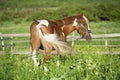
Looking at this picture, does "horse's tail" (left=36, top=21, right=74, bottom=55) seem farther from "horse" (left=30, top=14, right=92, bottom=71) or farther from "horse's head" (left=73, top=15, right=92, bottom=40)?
"horse's head" (left=73, top=15, right=92, bottom=40)

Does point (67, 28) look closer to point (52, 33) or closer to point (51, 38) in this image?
point (52, 33)

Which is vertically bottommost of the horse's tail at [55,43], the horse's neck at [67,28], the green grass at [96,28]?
the green grass at [96,28]

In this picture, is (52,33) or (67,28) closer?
(52,33)

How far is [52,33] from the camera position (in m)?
7.96

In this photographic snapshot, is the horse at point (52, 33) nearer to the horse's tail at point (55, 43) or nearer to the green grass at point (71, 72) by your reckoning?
the horse's tail at point (55, 43)

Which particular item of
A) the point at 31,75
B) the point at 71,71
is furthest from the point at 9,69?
the point at 71,71

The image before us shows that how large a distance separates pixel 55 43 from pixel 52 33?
4.07ft

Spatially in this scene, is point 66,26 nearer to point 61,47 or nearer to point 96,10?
point 61,47

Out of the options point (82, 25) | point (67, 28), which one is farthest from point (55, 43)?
point (82, 25)

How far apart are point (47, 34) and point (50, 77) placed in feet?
8.32

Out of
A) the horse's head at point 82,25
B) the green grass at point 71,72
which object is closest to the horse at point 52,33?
the horse's head at point 82,25

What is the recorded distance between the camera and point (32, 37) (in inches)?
315

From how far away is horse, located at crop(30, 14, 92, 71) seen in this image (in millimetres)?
6715

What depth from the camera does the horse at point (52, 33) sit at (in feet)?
22.0
